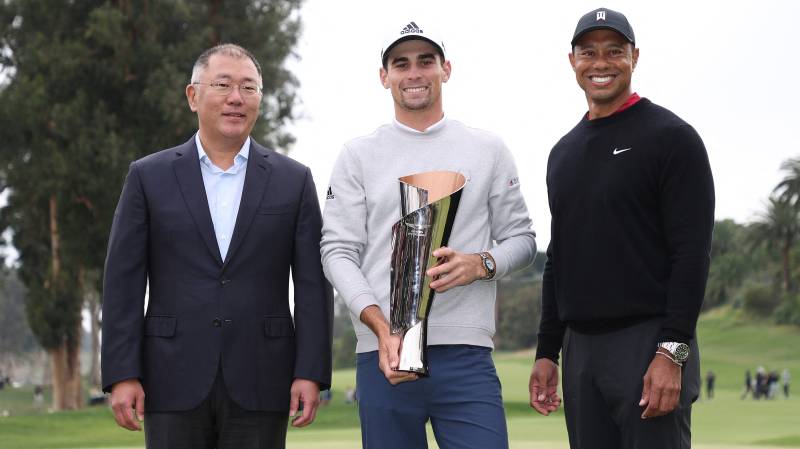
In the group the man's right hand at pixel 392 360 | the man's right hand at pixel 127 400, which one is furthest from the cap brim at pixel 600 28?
the man's right hand at pixel 127 400

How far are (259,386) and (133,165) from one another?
3.72 feet

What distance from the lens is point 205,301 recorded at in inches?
194

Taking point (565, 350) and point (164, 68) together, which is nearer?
point (565, 350)

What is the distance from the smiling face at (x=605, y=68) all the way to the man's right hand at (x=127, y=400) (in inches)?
89.8

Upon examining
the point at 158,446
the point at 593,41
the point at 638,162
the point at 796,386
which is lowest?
the point at 796,386

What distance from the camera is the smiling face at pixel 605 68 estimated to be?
4832 millimetres

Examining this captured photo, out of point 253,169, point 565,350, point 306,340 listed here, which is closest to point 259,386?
point 306,340

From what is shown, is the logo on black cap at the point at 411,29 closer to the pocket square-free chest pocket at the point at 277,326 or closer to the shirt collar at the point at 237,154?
the shirt collar at the point at 237,154

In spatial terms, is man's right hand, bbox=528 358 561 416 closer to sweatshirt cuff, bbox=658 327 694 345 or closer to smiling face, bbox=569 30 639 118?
sweatshirt cuff, bbox=658 327 694 345

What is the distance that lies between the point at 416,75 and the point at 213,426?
1.73 metres

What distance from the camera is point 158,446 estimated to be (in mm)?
4883

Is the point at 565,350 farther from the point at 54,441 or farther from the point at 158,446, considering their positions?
the point at 54,441

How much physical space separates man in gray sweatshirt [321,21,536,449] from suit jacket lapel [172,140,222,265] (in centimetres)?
49

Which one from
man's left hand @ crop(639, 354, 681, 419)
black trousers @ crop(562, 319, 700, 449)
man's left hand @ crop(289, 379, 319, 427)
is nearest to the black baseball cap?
black trousers @ crop(562, 319, 700, 449)
